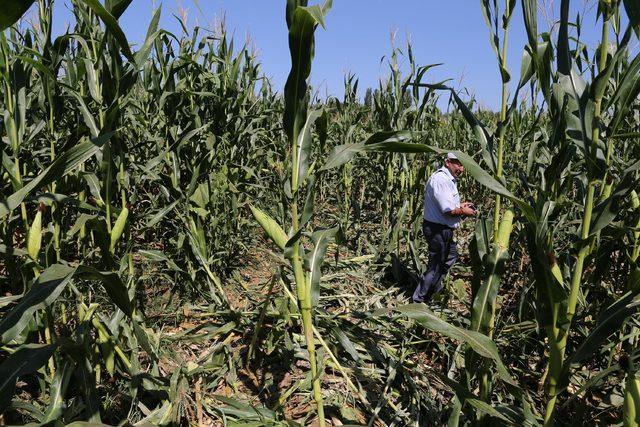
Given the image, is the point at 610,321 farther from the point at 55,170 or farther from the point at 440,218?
the point at 440,218

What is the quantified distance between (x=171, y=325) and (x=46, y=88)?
206 cm

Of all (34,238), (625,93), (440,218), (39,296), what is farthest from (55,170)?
(440,218)

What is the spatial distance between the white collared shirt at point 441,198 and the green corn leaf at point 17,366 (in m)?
3.37

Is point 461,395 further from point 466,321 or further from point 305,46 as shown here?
point 466,321

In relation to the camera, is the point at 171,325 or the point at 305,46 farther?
the point at 171,325

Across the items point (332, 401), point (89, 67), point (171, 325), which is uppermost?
point (89, 67)

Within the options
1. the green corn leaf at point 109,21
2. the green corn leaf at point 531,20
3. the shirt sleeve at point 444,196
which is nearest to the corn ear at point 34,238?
the green corn leaf at point 109,21

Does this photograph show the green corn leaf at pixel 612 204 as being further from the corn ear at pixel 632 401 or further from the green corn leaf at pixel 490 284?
the corn ear at pixel 632 401

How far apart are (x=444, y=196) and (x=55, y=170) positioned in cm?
335

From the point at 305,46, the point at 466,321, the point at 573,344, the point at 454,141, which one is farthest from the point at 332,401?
the point at 454,141

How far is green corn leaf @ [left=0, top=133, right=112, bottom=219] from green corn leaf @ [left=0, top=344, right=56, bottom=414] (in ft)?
1.53

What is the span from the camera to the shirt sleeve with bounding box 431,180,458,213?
4.17 metres

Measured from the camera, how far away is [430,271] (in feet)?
14.2

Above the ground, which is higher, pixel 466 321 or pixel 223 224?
pixel 223 224
